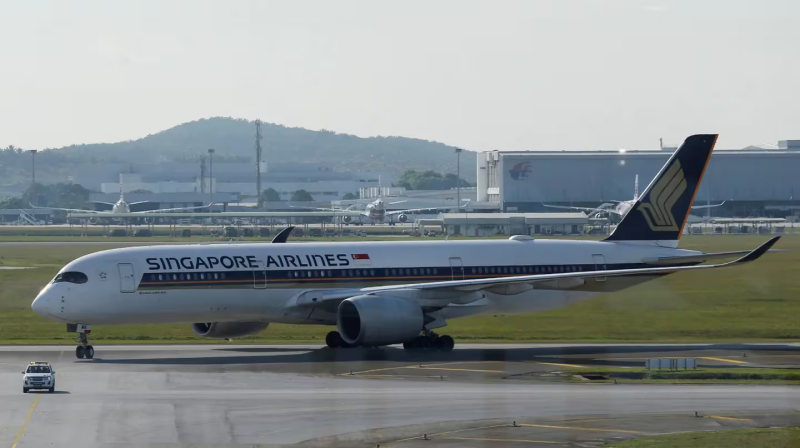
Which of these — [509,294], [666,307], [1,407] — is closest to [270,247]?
[509,294]

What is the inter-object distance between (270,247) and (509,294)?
1008 cm

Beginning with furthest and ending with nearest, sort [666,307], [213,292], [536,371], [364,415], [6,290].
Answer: [6,290], [666,307], [213,292], [536,371], [364,415]

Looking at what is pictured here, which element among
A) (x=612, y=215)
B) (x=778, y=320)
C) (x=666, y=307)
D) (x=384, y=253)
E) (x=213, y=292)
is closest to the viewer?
(x=213, y=292)

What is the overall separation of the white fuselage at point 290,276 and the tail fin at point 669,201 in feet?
3.83

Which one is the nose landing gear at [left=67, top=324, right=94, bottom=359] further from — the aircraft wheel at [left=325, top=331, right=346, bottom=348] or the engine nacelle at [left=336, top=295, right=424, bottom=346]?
the engine nacelle at [left=336, top=295, right=424, bottom=346]

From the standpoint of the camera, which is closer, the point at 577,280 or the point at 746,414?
the point at 746,414

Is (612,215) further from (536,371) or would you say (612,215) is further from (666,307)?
(536,371)

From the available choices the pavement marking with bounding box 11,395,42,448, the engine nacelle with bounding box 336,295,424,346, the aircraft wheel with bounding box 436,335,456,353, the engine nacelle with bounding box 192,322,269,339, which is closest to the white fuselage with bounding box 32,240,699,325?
the aircraft wheel with bounding box 436,335,456,353

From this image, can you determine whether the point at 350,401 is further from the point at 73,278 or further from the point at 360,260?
the point at 73,278

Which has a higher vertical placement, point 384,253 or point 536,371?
point 384,253

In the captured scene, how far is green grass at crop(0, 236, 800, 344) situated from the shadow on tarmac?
370 centimetres

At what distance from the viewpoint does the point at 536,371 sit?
3891 cm

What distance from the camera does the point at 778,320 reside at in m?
56.6

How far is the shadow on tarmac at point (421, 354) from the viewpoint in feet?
139
